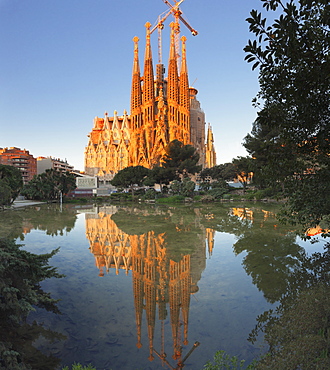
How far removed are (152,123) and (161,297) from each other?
68.4 metres

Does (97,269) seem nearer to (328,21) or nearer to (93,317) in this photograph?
(93,317)

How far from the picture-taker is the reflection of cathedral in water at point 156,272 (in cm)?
477

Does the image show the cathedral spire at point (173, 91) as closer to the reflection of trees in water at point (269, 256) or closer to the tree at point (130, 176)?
the tree at point (130, 176)

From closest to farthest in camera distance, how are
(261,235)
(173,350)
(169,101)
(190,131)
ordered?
(173,350) < (261,235) < (169,101) < (190,131)

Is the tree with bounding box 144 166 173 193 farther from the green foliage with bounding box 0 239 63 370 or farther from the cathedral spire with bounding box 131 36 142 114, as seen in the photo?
the green foliage with bounding box 0 239 63 370

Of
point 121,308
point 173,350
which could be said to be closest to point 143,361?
point 173,350

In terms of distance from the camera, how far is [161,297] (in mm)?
5898

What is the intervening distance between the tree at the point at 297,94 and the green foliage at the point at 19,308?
466 centimetres

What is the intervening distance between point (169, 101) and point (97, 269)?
6835 centimetres

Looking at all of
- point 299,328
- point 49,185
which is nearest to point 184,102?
point 49,185

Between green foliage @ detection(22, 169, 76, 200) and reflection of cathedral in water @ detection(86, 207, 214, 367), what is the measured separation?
3160cm

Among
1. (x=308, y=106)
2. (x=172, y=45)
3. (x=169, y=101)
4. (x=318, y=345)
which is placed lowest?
(x=318, y=345)

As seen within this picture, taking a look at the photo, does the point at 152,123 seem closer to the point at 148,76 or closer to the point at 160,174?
the point at 148,76

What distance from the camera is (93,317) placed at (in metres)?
5.17
